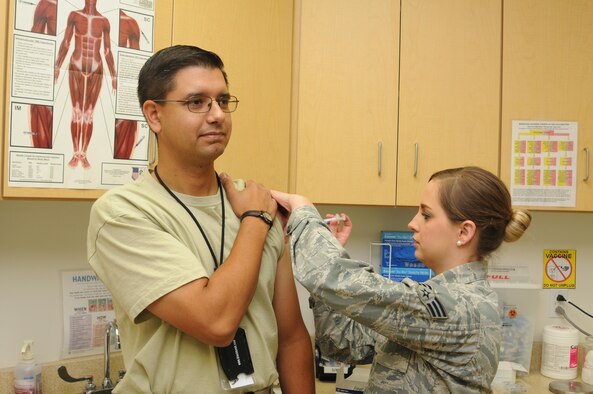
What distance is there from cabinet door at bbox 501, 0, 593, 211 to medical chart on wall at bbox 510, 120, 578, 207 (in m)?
0.03

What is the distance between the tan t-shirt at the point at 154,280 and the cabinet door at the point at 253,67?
0.74m

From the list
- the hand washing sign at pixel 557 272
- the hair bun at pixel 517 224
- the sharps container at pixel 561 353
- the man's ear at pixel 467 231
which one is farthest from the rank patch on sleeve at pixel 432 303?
the hand washing sign at pixel 557 272

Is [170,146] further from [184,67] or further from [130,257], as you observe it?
→ [130,257]

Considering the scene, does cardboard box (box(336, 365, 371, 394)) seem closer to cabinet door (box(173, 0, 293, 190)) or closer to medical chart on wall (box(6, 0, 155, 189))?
cabinet door (box(173, 0, 293, 190))

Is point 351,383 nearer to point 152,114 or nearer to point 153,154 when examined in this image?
point 153,154

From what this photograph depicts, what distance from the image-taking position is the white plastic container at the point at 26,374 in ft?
6.66

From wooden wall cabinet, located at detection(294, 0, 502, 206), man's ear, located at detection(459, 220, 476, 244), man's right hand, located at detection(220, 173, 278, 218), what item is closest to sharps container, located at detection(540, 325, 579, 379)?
wooden wall cabinet, located at detection(294, 0, 502, 206)

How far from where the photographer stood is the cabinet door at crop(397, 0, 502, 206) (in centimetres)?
227

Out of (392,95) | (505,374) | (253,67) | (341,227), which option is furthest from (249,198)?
(505,374)

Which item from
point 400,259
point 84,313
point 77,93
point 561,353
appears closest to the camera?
point 77,93

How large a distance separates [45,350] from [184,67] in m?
1.32

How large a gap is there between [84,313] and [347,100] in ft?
4.20

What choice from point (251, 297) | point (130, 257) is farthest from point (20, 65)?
point (251, 297)

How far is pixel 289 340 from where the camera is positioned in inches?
59.7
